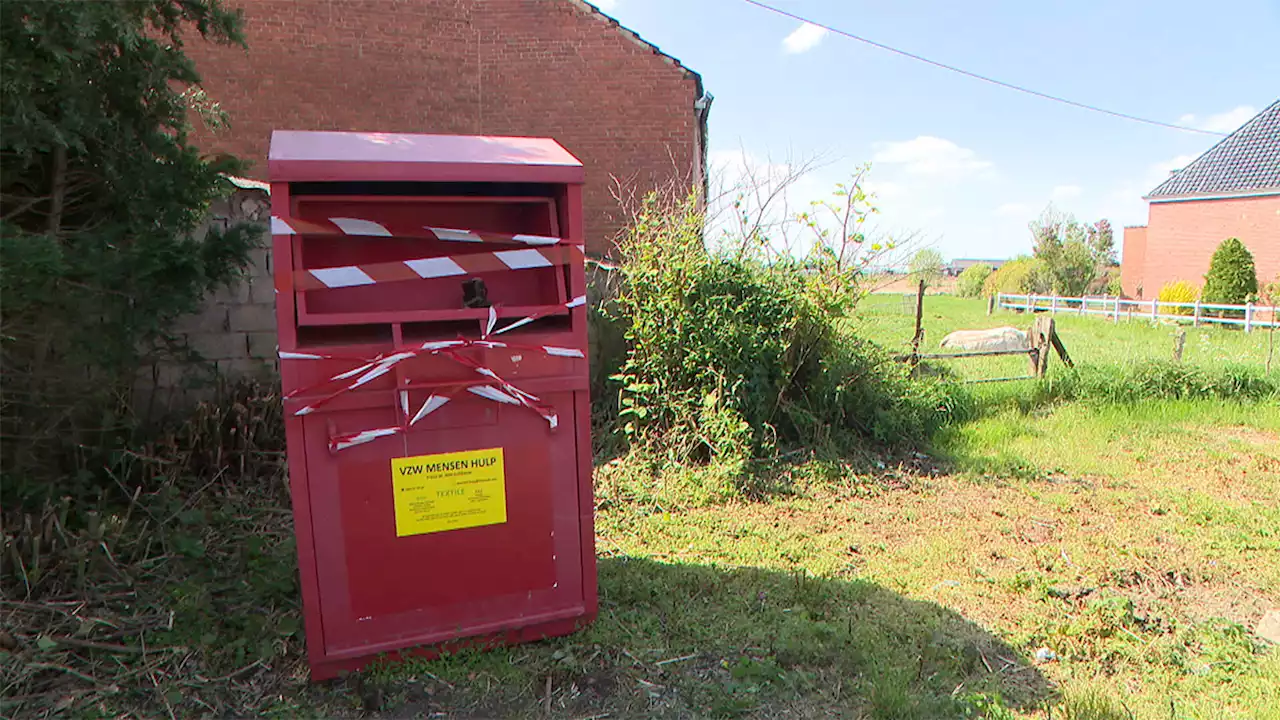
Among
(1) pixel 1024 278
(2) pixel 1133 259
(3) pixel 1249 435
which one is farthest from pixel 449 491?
(2) pixel 1133 259

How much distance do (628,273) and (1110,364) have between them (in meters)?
5.81

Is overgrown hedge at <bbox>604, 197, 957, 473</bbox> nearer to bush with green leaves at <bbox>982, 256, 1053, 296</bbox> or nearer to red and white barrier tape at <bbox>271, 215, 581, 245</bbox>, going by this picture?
red and white barrier tape at <bbox>271, 215, 581, 245</bbox>

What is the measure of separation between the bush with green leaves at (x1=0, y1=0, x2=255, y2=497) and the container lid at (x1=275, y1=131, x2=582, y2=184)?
3.17 ft

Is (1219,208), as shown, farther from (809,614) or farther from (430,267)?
(430,267)

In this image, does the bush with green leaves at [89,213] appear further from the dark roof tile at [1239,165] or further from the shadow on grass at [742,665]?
the dark roof tile at [1239,165]

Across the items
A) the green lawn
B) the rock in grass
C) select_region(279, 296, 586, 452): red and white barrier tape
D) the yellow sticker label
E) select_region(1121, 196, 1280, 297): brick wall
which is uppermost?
select_region(1121, 196, 1280, 297): brick wall

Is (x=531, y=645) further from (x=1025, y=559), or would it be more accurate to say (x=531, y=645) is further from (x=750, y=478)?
(x=1025, y=559)

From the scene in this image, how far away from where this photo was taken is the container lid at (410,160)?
2611 mm

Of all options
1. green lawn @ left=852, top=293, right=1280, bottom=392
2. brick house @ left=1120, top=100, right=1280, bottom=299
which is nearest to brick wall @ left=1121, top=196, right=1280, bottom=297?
brick house @ left=1120, top=100, right=1280, bottom=299

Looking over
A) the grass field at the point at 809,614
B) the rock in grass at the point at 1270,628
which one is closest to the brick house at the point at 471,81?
the grass field at the point at 809,614

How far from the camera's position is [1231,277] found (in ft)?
72.0

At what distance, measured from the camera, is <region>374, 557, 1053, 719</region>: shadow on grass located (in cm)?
280

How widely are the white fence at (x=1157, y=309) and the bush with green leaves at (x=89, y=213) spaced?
1895 centimetres

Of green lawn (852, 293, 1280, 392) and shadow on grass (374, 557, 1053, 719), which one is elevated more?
green lawn (852, 293, 1280, 392)
